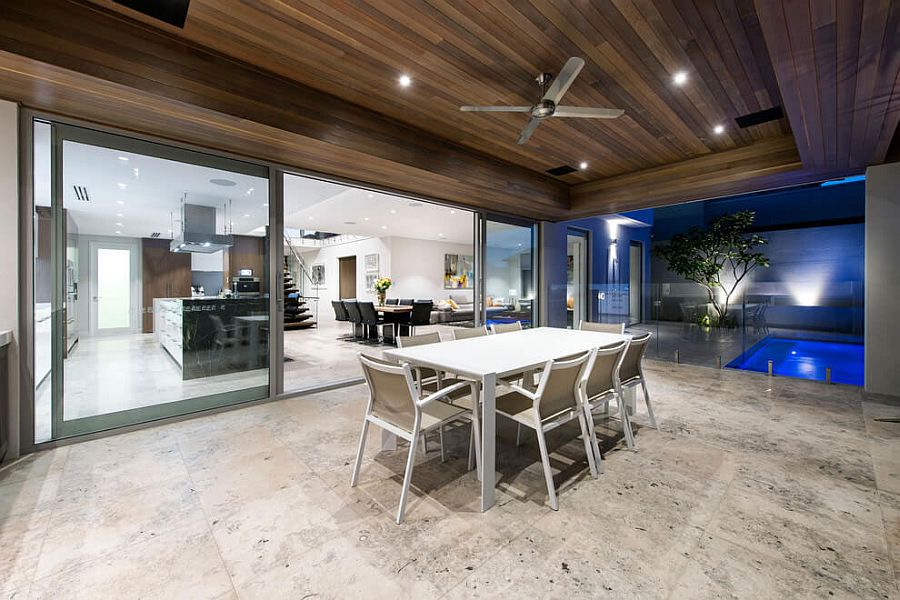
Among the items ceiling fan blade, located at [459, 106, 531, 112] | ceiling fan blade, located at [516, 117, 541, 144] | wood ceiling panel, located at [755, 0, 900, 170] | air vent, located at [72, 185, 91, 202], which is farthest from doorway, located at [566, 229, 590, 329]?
air vent, located at [72, 185, 91, 202]

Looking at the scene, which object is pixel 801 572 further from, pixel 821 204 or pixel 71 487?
pixel 821 204

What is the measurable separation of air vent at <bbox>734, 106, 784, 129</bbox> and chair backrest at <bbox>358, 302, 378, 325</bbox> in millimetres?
5869

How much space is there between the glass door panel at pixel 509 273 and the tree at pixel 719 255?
216cm

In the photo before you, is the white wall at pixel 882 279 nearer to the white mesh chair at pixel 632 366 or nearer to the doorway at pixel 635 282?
A: the doorway at pixel 635 282

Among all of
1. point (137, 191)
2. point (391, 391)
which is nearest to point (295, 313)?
point (137, 191)

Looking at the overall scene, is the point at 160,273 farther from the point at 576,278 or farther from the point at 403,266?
the point at 403,266

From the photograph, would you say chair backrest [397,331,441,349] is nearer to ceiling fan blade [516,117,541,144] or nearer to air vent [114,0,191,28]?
ceiling fan blade [516,117,541,144]

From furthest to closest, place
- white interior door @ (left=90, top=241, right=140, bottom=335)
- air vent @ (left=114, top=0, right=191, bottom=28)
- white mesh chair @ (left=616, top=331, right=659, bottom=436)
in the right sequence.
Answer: white interior door @ (left=90, top=241, right=140, bottom=335) → white mesh chair @ (left=616, top=331, right=659, bottom=436) → air vent @ (left=114, top=0, right=191, bottom=28)

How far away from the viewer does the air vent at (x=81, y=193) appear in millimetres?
2830

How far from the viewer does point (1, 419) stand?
249cm

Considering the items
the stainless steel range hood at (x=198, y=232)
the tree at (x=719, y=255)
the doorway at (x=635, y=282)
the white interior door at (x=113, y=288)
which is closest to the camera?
the white interior door at (x=113, y=288)

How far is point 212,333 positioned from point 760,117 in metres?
5.33

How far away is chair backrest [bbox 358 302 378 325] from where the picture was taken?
739 cm

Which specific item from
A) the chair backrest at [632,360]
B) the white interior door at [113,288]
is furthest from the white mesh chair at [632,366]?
the white interior door at [113,288]
